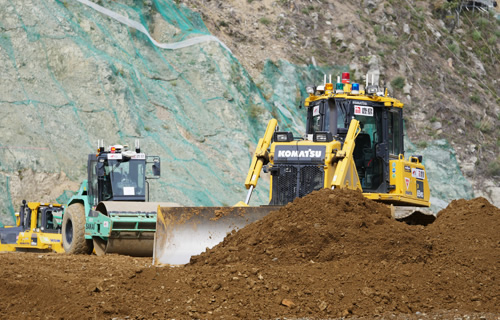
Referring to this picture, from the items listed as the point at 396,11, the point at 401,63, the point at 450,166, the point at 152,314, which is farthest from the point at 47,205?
the point at 396,11

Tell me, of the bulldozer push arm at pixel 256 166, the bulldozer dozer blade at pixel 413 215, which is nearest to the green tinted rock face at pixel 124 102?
the bulldozer push arm at pixel 256 166

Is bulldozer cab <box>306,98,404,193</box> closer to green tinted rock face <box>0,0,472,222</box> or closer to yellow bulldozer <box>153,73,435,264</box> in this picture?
→ yellow bulldozer <box>153,73,435,264</box>

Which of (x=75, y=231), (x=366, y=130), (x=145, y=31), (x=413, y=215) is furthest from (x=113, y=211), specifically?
(x=145, y=31)

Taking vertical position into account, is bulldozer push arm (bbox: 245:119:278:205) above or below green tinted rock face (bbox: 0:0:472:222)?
below

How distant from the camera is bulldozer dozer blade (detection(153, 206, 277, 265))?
37.9 feet

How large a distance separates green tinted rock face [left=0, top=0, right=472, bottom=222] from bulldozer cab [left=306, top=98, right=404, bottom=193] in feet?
32.0

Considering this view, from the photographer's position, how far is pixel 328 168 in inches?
485

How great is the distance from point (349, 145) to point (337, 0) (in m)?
25.1

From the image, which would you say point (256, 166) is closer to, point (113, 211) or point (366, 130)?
point (366, 130)

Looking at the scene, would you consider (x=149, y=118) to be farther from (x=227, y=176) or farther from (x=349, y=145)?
(x=349, y=145)

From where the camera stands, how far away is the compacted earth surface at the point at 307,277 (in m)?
8.41

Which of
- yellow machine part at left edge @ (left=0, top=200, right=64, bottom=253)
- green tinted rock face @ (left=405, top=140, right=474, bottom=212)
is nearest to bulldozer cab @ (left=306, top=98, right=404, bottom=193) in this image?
yellow machine part at left edge @ (left=0, top=200, right=64, bottom=253)

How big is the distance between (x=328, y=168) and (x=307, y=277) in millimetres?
3496

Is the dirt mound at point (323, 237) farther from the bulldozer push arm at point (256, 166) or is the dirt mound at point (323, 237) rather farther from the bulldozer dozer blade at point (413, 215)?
the bulldozer push arm at point (256, 166)
